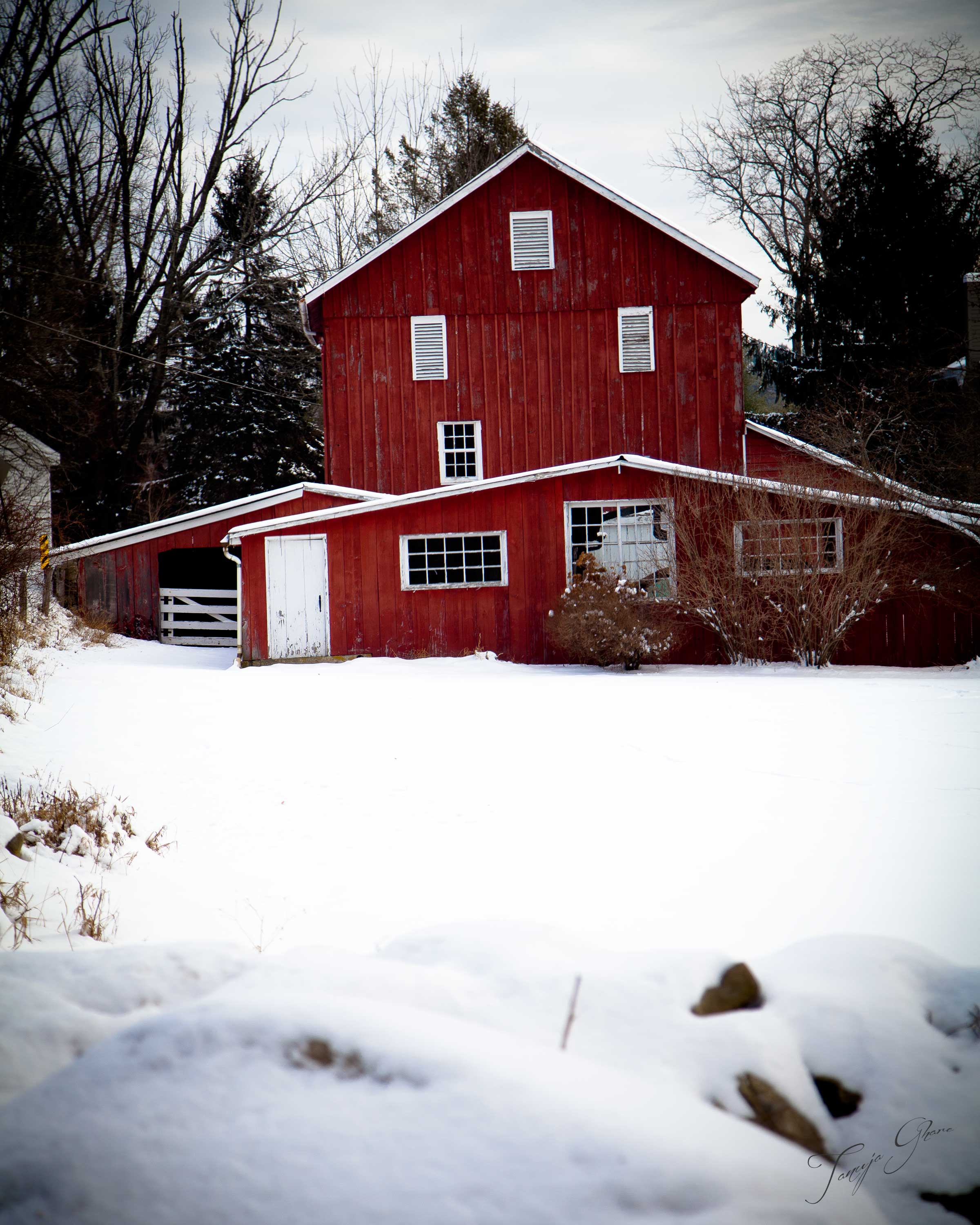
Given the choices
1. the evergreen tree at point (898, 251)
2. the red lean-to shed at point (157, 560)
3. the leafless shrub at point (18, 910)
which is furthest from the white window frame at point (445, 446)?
the leafless shrub at point (18, 910)

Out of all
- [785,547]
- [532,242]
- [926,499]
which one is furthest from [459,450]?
[926,499]

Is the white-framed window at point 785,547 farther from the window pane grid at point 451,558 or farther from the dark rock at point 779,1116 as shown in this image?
the dark rock at point 779,1116

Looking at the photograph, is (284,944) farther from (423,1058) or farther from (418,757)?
(418,757)

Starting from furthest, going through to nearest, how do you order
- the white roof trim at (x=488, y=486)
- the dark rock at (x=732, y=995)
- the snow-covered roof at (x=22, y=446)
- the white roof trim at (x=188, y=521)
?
the white roof trim at (x=188, y=521), the white roof trim at (x=488, y=486), the snow-covered roof at (x=22, y=446), the dark rock at (x=732, y=995)

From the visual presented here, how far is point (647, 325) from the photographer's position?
17.5 meters

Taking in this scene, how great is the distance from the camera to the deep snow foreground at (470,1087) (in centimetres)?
201

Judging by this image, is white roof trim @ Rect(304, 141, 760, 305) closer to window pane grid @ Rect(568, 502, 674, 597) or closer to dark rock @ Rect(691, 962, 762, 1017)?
window pane grid @ Rect(568, 502, 674, 597)

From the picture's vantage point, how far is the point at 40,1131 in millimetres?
2135

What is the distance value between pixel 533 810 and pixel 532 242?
14.5m

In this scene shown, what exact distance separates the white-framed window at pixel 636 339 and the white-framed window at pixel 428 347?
3.53 metres

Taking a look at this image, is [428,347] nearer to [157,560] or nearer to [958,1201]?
[157,560]

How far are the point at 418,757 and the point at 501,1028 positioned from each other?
4.40 m

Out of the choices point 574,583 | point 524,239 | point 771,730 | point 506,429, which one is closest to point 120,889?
point 771,730

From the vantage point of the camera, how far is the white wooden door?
1464 cm
